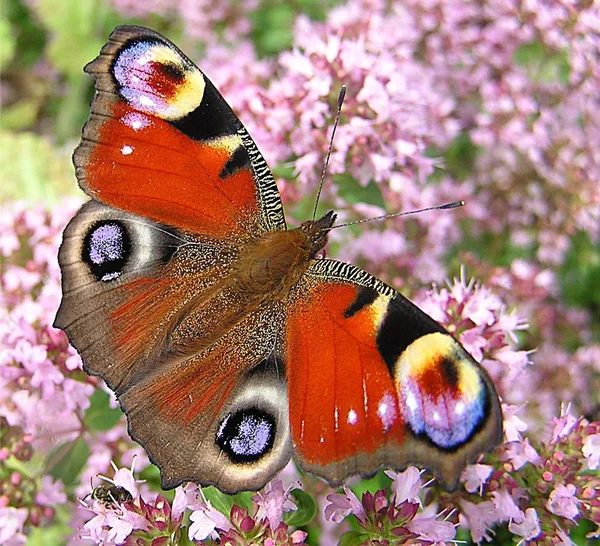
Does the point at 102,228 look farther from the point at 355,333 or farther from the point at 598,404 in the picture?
the point at 598,404

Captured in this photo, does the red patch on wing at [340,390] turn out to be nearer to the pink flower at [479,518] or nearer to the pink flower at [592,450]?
the pink flower at [479,518]

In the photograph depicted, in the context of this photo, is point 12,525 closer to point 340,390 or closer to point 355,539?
point 355,539

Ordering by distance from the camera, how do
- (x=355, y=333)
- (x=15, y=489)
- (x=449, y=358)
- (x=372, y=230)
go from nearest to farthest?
1. (x=449, y=358)
2. (x=355, y=333)
3. (x=15, y=489)
4. (x=372, y=230)

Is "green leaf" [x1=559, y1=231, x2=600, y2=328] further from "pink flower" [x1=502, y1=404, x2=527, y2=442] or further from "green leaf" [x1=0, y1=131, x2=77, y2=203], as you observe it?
"green leaf" [x1=0, y1=131, x2=77, y2=203]

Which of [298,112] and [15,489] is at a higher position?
[298,112]

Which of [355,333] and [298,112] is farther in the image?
[298,112]

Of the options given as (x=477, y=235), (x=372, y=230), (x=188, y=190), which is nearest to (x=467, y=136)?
(x=477, y=235)

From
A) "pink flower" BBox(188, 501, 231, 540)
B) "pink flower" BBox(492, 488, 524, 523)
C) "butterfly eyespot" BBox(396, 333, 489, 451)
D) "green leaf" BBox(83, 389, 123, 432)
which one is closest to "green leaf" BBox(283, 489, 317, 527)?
"pink flower" BBox(188, 501, 231, 540)
